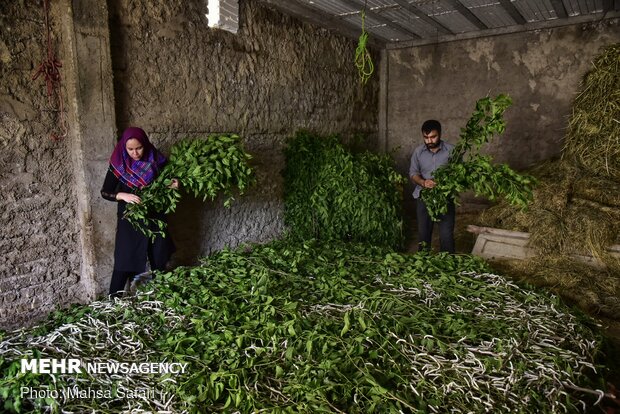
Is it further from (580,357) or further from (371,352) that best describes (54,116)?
(580,357)

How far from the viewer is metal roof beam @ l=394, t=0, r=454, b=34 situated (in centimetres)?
591

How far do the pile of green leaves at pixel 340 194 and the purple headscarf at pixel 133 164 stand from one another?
7.20ft

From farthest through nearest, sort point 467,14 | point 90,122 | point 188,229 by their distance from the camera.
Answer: point 467,14, point 188,229, point 90,122

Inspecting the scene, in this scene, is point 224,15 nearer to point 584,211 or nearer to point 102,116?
point 102,116

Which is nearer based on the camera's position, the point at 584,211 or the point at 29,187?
the point at 29,187

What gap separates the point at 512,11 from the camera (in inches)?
252

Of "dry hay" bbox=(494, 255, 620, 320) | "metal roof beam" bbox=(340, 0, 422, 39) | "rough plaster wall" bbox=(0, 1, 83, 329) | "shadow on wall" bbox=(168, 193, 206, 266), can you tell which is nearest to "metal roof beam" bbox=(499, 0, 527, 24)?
"metal roof beam" bbox=(340, 0, 422, 39)

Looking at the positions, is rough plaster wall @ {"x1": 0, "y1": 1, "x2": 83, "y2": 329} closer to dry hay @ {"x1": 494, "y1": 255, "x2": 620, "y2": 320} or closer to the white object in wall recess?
the white object in wall recess

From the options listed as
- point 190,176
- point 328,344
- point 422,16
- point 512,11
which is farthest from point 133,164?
point 512,11

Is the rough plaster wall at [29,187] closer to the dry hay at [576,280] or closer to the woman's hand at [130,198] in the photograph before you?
the woman's hand at [130,198]

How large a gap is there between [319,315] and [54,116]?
2947mm

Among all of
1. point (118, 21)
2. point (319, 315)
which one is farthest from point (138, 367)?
point (118, 21)

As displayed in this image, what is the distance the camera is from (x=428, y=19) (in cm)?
675

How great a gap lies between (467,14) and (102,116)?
548 centimetres
